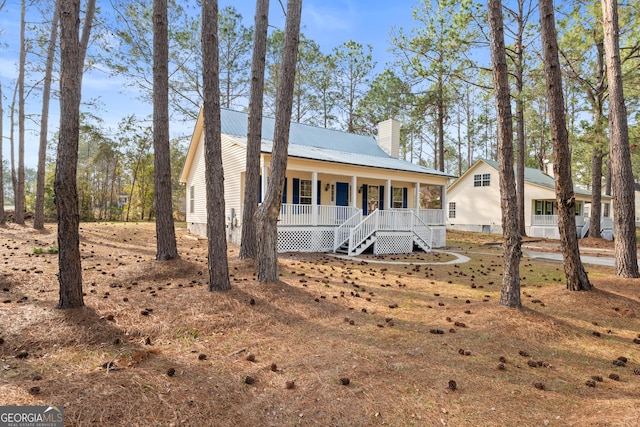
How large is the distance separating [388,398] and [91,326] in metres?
3.42

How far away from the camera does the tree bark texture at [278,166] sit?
594 cm

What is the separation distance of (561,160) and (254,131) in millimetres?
6499

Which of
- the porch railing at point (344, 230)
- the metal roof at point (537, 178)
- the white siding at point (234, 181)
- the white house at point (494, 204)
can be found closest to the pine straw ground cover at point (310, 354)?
the porch railing at point (344, 230)


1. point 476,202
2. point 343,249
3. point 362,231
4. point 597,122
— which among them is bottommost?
point 343,249

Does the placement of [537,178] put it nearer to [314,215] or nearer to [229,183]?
[314,215]

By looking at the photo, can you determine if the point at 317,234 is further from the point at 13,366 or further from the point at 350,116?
the point at 350,116

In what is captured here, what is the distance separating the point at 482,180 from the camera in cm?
2788

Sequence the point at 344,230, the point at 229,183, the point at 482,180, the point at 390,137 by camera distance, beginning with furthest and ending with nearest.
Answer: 1. the point at 482,180
2. the point at 390,137
3. the point at 229,183
4. the point at 344,230

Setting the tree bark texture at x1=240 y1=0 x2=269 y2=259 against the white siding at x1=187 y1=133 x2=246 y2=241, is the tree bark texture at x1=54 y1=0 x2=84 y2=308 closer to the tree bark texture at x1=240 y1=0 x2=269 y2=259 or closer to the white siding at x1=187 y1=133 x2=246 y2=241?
the tree bark texture at x1=240 y1=0 x2=269 y2=259

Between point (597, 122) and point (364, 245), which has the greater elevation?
point (597, 122)

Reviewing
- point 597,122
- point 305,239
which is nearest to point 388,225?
point 305,239

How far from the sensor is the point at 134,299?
16.7ft

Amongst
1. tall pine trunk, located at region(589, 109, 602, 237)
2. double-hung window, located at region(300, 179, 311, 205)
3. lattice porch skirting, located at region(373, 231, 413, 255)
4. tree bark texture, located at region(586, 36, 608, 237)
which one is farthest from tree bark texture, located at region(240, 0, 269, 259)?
tall pine trunk, located at region(589, 109, 602, 237)

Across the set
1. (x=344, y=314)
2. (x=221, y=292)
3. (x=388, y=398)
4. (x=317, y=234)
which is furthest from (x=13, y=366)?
(x=317, y=234)
